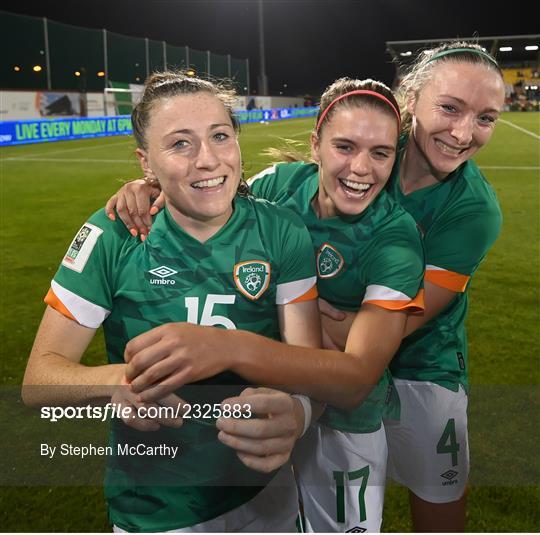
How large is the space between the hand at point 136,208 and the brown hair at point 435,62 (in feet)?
2.72

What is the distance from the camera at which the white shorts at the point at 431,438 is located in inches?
75.6

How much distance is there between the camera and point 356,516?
165cm

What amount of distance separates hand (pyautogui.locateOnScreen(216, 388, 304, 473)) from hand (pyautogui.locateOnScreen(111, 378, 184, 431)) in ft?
0.30

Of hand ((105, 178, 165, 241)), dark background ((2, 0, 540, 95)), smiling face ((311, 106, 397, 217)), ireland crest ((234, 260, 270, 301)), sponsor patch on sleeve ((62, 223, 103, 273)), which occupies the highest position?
dark background ((2, 0, 540, 95))

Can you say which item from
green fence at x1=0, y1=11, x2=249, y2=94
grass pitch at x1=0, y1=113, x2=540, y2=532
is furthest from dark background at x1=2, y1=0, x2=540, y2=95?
grass pitch at x1=0, y1=113, x2=540, y2=532

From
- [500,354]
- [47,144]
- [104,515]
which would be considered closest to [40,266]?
[104,515]

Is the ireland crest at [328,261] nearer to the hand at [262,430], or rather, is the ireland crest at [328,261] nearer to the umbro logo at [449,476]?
the hand at [262,430]

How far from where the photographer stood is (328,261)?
1.55m

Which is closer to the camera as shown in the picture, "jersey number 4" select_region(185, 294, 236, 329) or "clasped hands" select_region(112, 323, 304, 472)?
"clasped hands" select_region(112, 323, 304, 472)

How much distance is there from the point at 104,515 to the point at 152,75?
172 cm

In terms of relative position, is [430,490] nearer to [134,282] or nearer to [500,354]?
[134,282]

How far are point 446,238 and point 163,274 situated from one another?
2.77ft

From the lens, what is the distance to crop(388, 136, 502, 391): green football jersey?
1.70 meters

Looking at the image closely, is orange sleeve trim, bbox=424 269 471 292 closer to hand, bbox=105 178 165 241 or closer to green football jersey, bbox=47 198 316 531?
green football jersey, bbox=47 198 316 531
